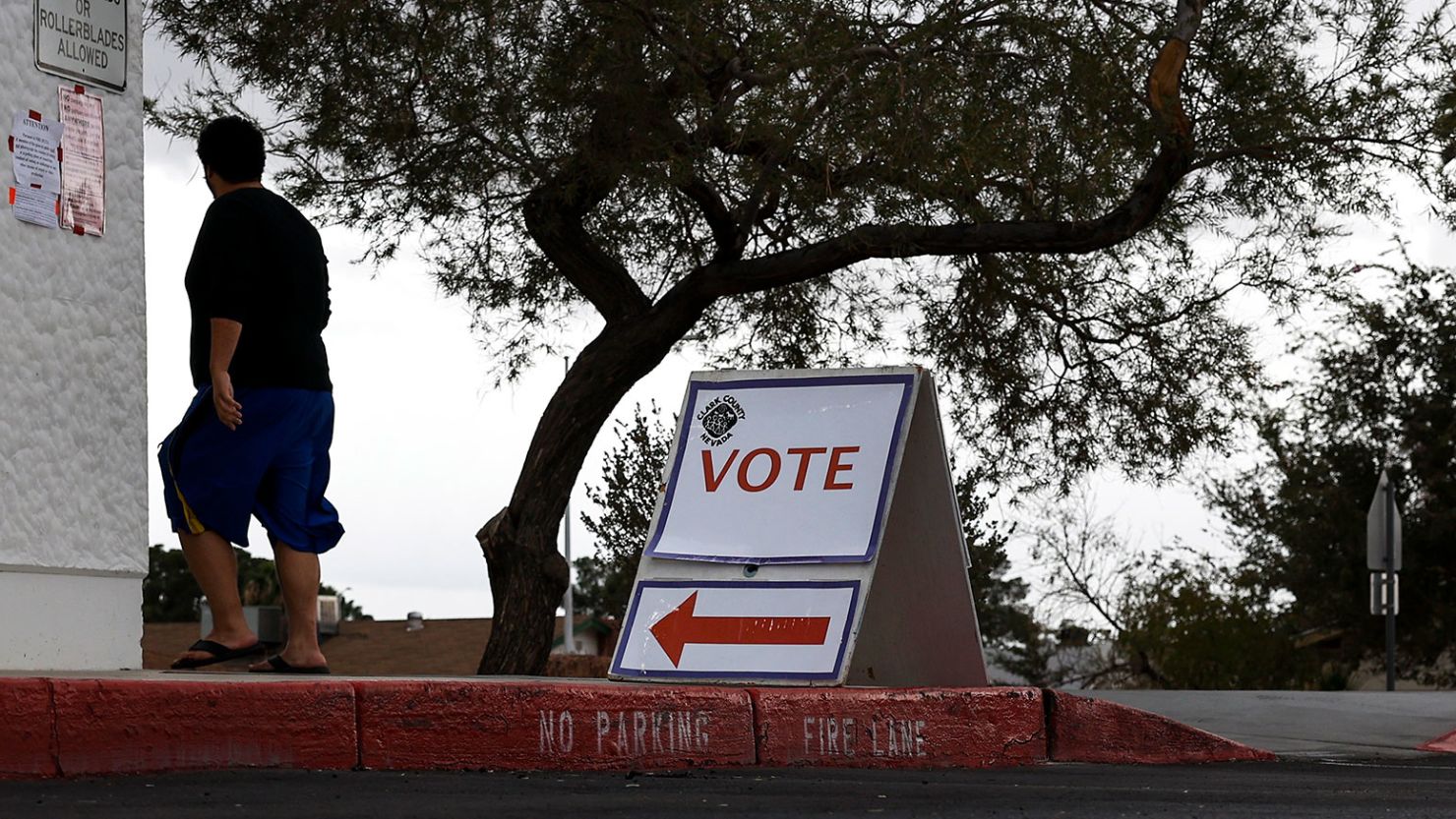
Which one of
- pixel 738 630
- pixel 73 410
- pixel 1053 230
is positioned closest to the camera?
pixel 73 410

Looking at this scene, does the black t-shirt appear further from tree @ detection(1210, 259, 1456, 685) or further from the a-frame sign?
tree @ detection(1210, 259, 1456, 685)

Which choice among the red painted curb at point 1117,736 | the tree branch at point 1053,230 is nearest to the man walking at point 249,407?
the red painted curb at point 1117,736

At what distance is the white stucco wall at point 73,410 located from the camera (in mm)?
6469

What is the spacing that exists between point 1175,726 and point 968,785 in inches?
75.3

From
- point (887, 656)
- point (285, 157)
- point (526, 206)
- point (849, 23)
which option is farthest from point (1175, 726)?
point (285, 157)

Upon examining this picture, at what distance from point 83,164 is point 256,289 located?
0.91 m

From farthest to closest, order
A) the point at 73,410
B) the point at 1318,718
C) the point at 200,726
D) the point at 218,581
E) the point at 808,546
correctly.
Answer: the point at 1318,718
the point at 808,546
the point at 73,410
the point at 218,581
the point at 200,726

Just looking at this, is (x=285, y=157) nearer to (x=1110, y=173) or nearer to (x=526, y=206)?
(x=526, y=206)

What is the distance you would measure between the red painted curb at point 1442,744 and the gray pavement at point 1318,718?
0.29 ft

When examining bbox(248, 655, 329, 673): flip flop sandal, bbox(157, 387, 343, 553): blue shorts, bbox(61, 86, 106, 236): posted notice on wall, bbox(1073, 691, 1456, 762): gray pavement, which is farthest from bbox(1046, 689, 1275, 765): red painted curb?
bbox(61, 86, 106, 236): posted notice on wall

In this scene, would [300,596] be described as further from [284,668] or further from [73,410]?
[73,410]

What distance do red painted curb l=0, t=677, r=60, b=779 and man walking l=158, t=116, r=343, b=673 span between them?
57.3 inches

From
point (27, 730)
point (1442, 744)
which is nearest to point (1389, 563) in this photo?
point (1442, 744)

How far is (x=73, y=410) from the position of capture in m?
6.75
